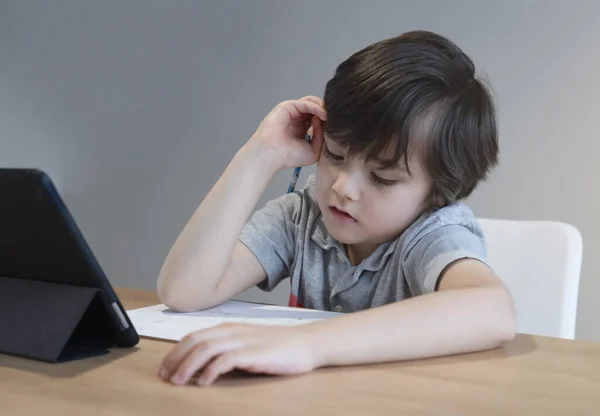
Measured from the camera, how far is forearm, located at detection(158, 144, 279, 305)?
87 cm

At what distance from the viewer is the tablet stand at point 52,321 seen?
1.74ft

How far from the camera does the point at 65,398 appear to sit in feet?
1.43

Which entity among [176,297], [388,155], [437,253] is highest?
[388,155]

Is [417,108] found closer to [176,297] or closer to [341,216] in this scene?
[341,216]

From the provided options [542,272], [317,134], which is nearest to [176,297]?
[317,134]

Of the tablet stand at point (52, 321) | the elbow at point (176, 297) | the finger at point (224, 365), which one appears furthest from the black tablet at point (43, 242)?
the elbow at point (176, 297)

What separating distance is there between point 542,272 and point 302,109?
47cm

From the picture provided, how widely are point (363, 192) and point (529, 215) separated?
41.9 inches

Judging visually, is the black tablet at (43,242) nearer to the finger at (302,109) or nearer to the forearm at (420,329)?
the forearm at (420,329)

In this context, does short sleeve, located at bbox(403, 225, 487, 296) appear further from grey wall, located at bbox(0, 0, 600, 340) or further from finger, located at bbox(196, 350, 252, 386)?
grey wall, located at bbox(0, 0, 600, 340)

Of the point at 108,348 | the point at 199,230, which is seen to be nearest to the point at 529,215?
the point at 199,230

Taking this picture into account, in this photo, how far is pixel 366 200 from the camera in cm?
89

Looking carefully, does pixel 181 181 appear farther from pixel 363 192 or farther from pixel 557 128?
pixel 363 192

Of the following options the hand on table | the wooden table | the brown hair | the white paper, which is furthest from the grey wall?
the hand on table
